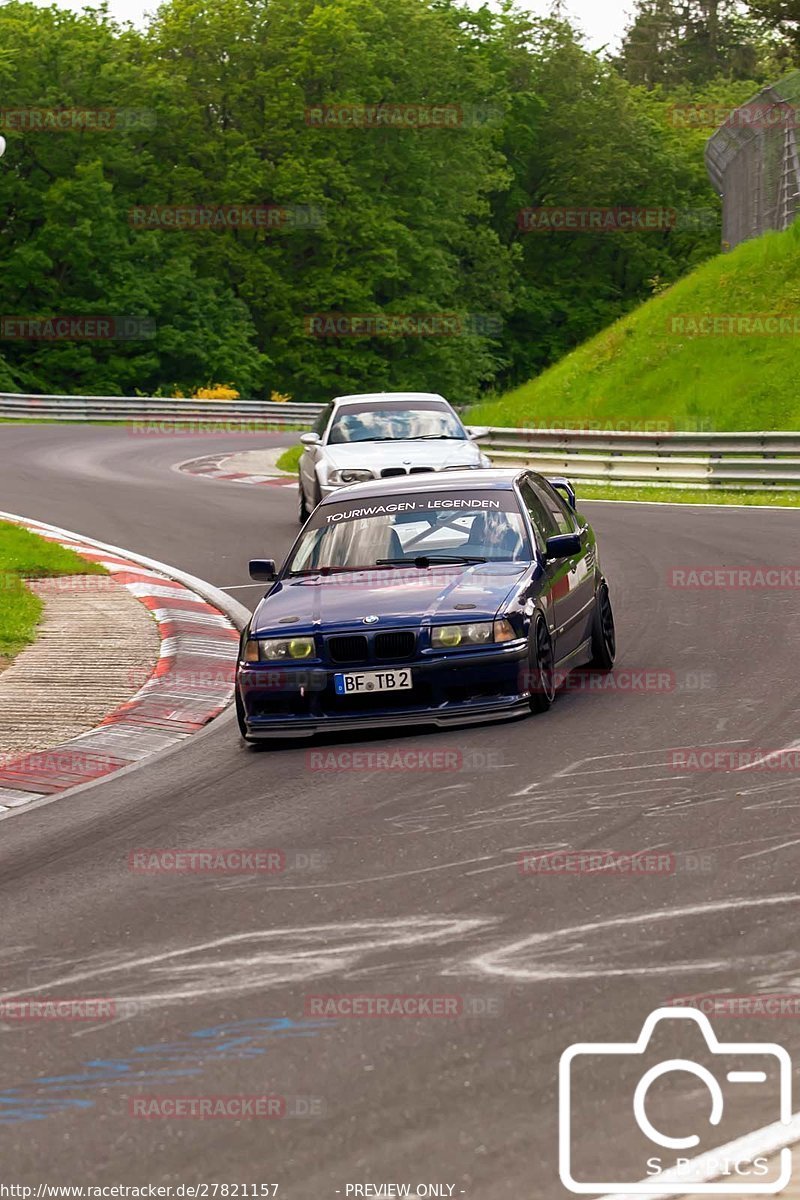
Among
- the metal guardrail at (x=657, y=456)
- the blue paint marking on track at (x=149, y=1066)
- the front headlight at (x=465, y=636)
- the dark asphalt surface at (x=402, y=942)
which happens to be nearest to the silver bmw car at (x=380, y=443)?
the metal guardrail at (x=657, y=456)

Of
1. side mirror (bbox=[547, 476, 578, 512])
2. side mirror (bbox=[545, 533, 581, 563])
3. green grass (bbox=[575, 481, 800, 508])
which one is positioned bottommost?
green grass (bbox=[575, 481, 800, 508])

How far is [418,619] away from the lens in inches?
391

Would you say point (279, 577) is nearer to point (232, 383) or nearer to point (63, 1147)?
point (63, 1147)

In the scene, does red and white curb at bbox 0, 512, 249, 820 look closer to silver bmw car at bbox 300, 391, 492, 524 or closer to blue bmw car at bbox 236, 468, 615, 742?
blue bmw car at bbox 236, 468, 615, 742

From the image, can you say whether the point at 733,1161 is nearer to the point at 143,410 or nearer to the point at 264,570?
the point at 264,570

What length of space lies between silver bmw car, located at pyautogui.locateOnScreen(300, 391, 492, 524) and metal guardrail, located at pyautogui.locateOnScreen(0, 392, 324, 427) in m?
26.4

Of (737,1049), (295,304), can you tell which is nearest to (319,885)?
(737,1049)

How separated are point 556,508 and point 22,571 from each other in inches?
275

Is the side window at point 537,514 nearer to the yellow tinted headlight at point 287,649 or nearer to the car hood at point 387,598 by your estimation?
the car hood at point 387,598

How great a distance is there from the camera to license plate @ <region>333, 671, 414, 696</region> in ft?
32.3

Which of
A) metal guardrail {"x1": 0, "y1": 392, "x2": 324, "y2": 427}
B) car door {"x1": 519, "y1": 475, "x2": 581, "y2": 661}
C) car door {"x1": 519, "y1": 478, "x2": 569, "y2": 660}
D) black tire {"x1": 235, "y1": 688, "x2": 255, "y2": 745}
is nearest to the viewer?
black tire {"x1": 235, "y1": 688, "x2": 255, "y2": 745}

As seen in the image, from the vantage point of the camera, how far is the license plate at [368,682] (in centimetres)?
985

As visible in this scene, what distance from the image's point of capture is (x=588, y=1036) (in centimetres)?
507

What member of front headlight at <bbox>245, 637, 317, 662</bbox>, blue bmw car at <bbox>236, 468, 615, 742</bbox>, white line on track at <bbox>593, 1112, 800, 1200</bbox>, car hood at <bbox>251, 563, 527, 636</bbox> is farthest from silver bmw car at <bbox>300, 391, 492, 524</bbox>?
white line on track at <bbox>593, 1112, 800, 1200</bbox>
